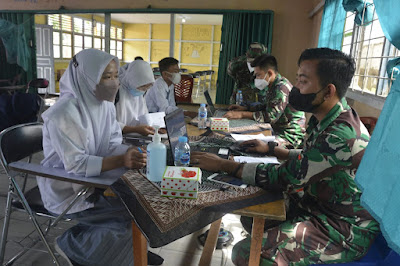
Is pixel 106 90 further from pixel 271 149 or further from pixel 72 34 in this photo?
pixel 72 34

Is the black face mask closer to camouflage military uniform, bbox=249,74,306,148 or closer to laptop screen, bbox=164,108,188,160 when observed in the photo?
laptop screen, bbox=164,108,188,160

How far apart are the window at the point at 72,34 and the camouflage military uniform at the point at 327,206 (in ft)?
24.5

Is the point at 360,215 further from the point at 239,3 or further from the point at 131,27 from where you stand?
the point at 131,27

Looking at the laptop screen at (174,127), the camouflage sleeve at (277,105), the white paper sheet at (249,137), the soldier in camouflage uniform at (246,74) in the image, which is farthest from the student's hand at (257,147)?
the soldier in camouflage uniform at (246,74)

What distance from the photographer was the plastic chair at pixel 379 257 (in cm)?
105

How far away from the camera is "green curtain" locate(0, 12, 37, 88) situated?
247 inches

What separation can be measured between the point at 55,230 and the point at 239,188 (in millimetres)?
1657

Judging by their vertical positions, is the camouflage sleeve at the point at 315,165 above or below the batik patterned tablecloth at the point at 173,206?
above

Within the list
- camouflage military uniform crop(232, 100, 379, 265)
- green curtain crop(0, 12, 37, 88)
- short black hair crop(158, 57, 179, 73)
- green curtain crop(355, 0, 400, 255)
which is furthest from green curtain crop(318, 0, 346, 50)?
green curtain crop(0, 12, 37, 88)

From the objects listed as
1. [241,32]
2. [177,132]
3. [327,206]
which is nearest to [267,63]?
[177,132]

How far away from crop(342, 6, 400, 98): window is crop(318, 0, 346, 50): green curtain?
20 centimetres

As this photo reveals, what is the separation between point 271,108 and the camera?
2.73 m

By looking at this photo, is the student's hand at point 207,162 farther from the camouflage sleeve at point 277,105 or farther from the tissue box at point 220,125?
the camouflage sleeve at point 277,105

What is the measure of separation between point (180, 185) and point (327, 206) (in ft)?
1.97
